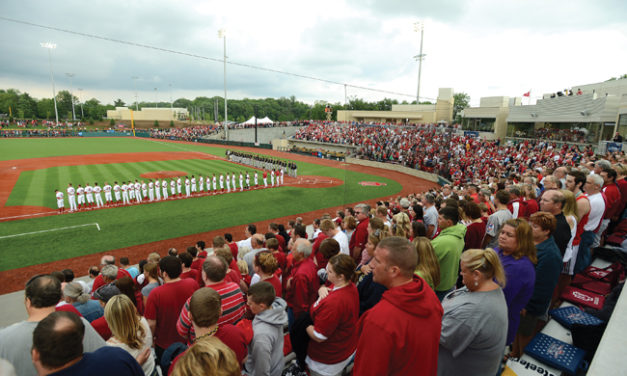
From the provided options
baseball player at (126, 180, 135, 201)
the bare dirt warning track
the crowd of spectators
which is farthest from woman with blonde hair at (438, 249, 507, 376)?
baseball player at (126, 180, 135, 201)

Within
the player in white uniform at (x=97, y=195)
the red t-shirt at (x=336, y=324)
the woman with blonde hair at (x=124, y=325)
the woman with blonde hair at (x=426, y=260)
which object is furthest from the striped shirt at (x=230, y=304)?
the player in white uniform at (x=97, y=195)

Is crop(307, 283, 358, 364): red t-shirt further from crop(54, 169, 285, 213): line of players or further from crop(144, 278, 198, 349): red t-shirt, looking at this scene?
crop(54, 169, 285, 213): line of players

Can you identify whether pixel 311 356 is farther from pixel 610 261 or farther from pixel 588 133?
pixel 588 133

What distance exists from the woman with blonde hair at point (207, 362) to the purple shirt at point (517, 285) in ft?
9.72

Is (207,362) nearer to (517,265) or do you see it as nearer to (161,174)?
(517,265)

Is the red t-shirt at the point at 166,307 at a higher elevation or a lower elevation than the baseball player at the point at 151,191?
higher

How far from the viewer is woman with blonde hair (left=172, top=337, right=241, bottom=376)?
1765mm

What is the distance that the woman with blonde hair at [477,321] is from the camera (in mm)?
2617

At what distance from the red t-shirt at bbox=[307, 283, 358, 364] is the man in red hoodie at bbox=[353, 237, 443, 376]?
808 millimetres

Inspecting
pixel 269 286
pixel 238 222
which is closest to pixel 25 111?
pixel 238 222

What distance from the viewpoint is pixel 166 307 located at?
384 cm

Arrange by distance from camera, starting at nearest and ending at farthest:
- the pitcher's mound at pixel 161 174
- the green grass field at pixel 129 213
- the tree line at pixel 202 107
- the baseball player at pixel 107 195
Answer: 1. the green grass field at pixel 129 213
2. the baseball player at pixel 107 195
3. the pitcher's mound at pixel 161 174
4. the tree line at pixel 202 107

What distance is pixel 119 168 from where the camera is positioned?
91.4 feet

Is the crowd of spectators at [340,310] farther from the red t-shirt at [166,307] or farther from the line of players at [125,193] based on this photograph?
the line of players at [125,193]
